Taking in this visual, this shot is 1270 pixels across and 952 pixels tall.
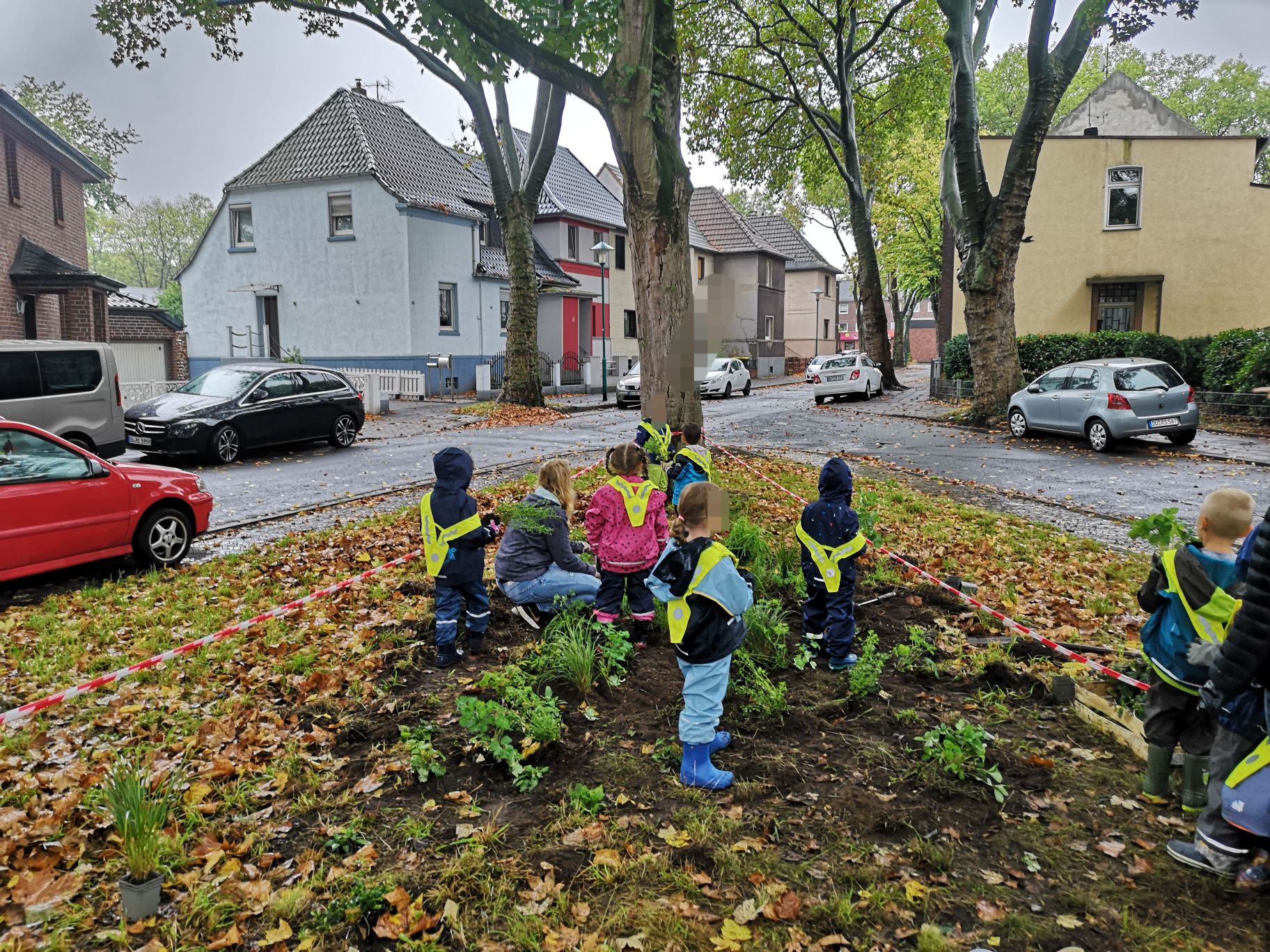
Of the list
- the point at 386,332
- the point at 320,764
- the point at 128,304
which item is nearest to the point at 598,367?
the point at 386,332

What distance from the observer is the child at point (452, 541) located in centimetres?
546

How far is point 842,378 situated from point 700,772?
25.3 m

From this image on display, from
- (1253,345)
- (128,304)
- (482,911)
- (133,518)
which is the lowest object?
(482,911)

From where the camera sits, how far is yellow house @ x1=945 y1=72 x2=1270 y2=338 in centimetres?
2777

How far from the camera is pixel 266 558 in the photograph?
8344 mm

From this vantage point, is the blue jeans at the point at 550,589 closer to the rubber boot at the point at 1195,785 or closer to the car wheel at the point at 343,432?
the rubber boot at the point at 1195,785

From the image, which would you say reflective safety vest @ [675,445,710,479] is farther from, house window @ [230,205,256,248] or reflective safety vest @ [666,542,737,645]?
house window @ [230,205,256,248]

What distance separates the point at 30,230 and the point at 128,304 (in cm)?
1382

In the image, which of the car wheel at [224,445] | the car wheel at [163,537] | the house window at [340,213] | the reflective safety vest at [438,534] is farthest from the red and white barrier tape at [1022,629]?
the house window at [340,213]

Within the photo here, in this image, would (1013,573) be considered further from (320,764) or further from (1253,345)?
(1253,345)

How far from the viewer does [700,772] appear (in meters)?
4.07

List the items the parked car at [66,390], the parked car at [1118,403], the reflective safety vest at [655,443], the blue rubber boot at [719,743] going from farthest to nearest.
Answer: the parked car at [1118,403]
the parked car at [66,390]
the reflective safety vest at [655,443]
the blue rubber boot at [719,743]

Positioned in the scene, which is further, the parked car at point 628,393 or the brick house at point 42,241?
the parked car at point 628,393

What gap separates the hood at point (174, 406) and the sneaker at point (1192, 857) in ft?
47.8
